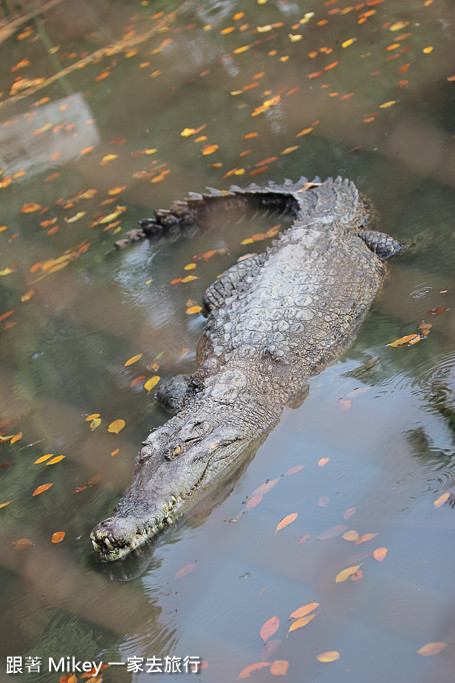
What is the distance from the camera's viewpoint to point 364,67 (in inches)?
387

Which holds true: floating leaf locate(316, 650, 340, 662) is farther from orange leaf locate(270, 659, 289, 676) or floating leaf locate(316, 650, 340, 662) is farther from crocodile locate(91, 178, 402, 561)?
crocodile locate(91, 178, 402, 561)

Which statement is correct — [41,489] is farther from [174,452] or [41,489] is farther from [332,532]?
[332,532]

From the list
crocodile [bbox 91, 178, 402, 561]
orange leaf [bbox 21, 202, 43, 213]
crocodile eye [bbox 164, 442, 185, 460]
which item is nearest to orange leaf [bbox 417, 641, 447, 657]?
crocodile [bbox 91, 178, 402, 561]

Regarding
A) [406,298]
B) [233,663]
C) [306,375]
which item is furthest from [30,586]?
[406,298]

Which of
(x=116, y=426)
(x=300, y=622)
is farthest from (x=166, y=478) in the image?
(x=300, y=622)

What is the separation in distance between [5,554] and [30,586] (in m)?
0.48

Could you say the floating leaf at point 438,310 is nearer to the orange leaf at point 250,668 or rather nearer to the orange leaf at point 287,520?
the orange leaf at point 287,520

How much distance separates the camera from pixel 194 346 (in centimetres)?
641

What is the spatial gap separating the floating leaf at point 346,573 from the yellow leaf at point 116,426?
2.51m

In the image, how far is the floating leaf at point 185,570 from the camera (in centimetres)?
421

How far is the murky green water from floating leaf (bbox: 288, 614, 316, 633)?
0.11 feet

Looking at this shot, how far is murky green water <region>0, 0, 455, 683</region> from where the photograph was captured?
374 cm

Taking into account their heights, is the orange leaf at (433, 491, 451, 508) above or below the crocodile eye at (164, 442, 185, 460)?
below

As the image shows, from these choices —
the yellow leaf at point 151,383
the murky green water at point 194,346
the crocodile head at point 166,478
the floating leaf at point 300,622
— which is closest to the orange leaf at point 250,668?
the murky green water at point 194,346
